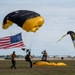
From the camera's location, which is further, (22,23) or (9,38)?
(9,38)

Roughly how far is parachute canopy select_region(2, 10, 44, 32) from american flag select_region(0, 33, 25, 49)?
496 cm

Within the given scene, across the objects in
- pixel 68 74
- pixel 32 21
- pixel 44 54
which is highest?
pixel 32 21

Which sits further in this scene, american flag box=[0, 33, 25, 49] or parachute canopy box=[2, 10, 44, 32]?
american flag box=[0, 33, 25, 49]

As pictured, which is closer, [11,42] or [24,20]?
[24,20]

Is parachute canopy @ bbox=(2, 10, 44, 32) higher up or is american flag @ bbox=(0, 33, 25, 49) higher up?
parachute canopy @ bbox=(2, 10, 44, 32)

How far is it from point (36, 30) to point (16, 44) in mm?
5506

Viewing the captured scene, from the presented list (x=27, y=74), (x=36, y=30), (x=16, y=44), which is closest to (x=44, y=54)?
(x=16, y=44)

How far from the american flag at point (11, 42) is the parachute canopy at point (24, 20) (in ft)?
16.3

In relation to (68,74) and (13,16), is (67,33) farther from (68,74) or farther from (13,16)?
(68,74)

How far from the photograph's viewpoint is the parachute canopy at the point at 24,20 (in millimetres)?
33656

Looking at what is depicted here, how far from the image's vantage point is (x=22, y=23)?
1326 inches

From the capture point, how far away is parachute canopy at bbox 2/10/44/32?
110 ft

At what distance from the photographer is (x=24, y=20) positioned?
3362 cm

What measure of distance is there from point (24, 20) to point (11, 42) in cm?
695
